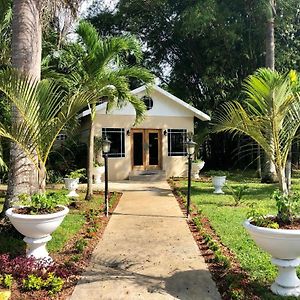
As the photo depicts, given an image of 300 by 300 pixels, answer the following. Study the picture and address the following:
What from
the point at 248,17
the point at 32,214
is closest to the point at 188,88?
the point at 248,17

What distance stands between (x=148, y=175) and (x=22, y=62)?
10730 millimetres

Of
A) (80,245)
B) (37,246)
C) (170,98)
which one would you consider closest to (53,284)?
(37,246)

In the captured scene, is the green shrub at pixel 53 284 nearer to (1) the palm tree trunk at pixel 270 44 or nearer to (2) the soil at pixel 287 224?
(2) the soil at pixel 287 224

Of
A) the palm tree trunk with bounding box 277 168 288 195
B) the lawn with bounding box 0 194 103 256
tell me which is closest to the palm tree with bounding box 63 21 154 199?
the lawn with bounding box 0 194 103 256

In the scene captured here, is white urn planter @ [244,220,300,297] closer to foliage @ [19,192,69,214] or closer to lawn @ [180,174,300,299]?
lawn @ [180,174,300,299]

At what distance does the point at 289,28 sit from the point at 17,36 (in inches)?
582

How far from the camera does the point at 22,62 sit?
19.9 ft

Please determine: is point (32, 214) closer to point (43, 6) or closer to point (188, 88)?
point (43, 6)

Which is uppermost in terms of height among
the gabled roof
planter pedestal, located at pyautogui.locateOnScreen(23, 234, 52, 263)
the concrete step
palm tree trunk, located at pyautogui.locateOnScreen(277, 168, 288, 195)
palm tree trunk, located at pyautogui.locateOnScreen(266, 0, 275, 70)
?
palm tree trunk, located at pyautogui.locateOnScreen(266, 0, 275, 70)

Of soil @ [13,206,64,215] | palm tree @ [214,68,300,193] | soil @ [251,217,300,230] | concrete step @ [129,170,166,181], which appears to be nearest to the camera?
soil @ [251,217,300,230]

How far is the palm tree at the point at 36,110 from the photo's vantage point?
4.88m

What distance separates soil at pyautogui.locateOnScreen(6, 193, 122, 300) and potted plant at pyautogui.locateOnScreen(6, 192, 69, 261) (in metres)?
0.46

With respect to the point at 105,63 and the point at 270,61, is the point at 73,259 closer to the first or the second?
the point at 105,63

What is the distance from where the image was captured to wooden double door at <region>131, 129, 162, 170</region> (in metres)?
16.7
